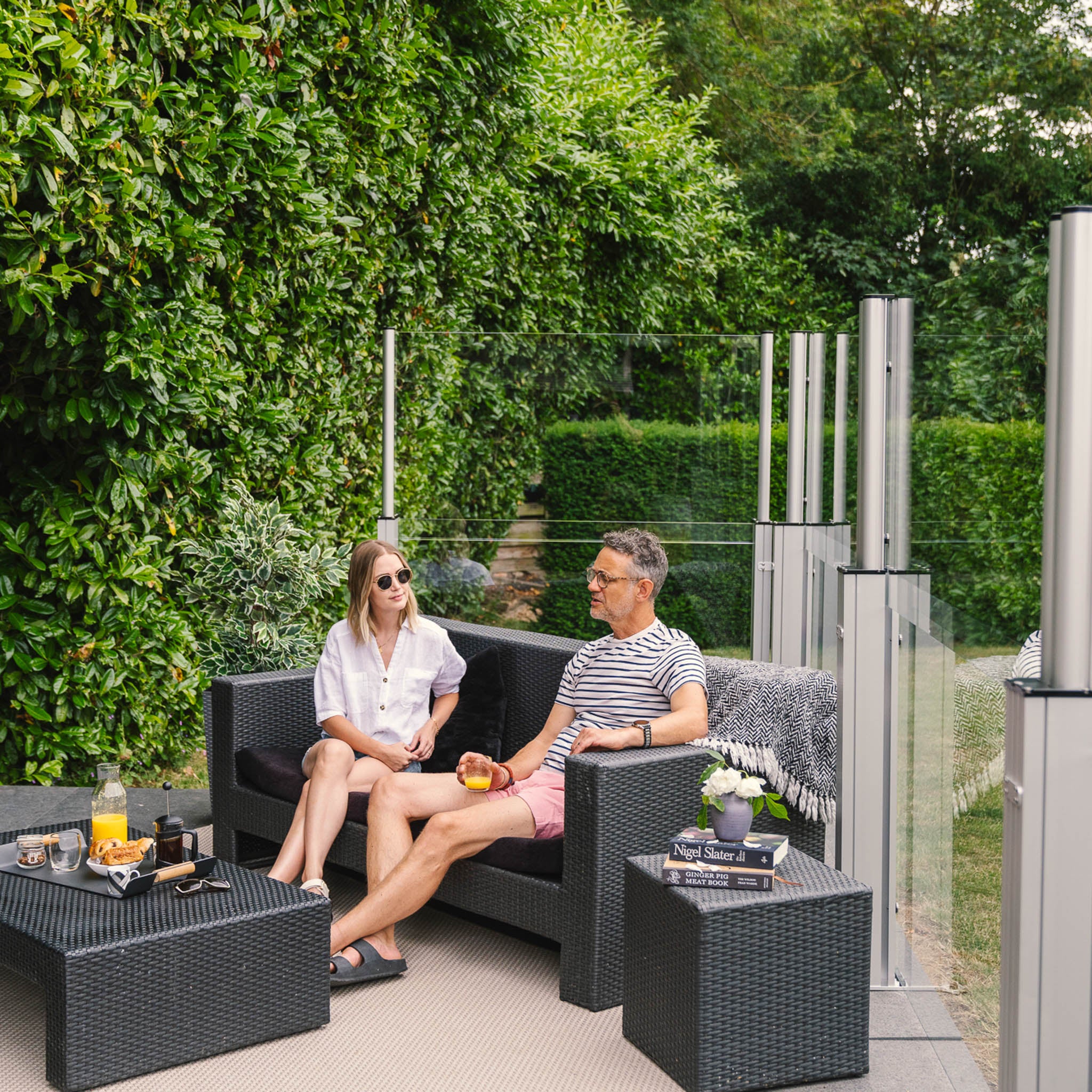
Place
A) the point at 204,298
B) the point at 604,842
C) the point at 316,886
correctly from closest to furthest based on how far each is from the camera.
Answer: the point at 604,842, the point at 316,886, the point at 204,298

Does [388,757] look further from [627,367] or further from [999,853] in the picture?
[627,367]

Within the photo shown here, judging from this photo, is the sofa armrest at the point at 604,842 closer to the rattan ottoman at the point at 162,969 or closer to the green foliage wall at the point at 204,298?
the rattan ottoman at the point at 162,969

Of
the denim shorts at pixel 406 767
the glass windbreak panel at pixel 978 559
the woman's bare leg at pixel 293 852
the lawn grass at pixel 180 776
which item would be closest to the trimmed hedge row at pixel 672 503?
the glass windbreak panel at pixel 978 559

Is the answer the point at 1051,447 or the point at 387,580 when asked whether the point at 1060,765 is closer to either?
the point at 1051,447

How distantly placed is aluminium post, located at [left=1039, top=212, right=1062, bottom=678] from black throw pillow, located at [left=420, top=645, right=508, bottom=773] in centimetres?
228

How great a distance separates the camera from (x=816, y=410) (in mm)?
4871

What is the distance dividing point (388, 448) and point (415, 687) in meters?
2.14

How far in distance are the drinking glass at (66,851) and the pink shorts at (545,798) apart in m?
1.04

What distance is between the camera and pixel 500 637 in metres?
4.25

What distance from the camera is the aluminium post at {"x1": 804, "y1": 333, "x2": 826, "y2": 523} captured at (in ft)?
15.9

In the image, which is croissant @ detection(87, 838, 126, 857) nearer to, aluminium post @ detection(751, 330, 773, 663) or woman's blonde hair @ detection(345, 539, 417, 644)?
woman's blonde hair @ detection(345, 539, 417, 644)

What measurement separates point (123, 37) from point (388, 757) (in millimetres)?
2572

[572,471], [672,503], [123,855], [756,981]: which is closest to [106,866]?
[123,855]

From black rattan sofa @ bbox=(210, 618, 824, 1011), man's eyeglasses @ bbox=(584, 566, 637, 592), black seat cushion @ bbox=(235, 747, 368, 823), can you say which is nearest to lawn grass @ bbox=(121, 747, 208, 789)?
black seat cushion @ bbox=(235, 747, 368, 823)
